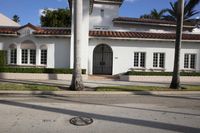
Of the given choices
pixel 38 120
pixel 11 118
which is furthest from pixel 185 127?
pixel 11 118

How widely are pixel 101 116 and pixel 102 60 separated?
1664cm

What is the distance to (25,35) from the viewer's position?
2181 centimetres

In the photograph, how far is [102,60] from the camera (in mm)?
25109

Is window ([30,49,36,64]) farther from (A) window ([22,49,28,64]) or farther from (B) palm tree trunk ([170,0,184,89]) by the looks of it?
(B) palm tree trunk ([170,0,184,89])

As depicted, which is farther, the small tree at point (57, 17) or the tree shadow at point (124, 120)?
the small tree at point (57, 17)

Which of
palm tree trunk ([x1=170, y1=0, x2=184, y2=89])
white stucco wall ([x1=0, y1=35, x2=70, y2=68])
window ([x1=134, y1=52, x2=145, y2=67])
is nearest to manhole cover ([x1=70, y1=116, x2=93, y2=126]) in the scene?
palm tree trunk ([x1=170, y1=0, x2=184, y2=89])

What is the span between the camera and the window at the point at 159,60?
76.4ft

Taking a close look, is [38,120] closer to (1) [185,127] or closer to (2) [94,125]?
(2) [94,125]

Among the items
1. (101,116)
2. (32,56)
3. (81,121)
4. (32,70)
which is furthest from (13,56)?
(81,121)

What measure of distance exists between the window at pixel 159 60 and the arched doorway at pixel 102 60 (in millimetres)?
4256

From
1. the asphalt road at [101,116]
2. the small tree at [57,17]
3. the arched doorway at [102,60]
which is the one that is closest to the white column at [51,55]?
the arched doorway at [102,60]

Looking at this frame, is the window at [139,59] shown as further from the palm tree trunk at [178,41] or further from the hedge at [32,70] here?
the palm tree trunk at [178,41]

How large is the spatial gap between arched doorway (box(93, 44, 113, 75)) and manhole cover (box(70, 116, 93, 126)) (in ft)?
54.9

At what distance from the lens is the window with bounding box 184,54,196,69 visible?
2361 cm
